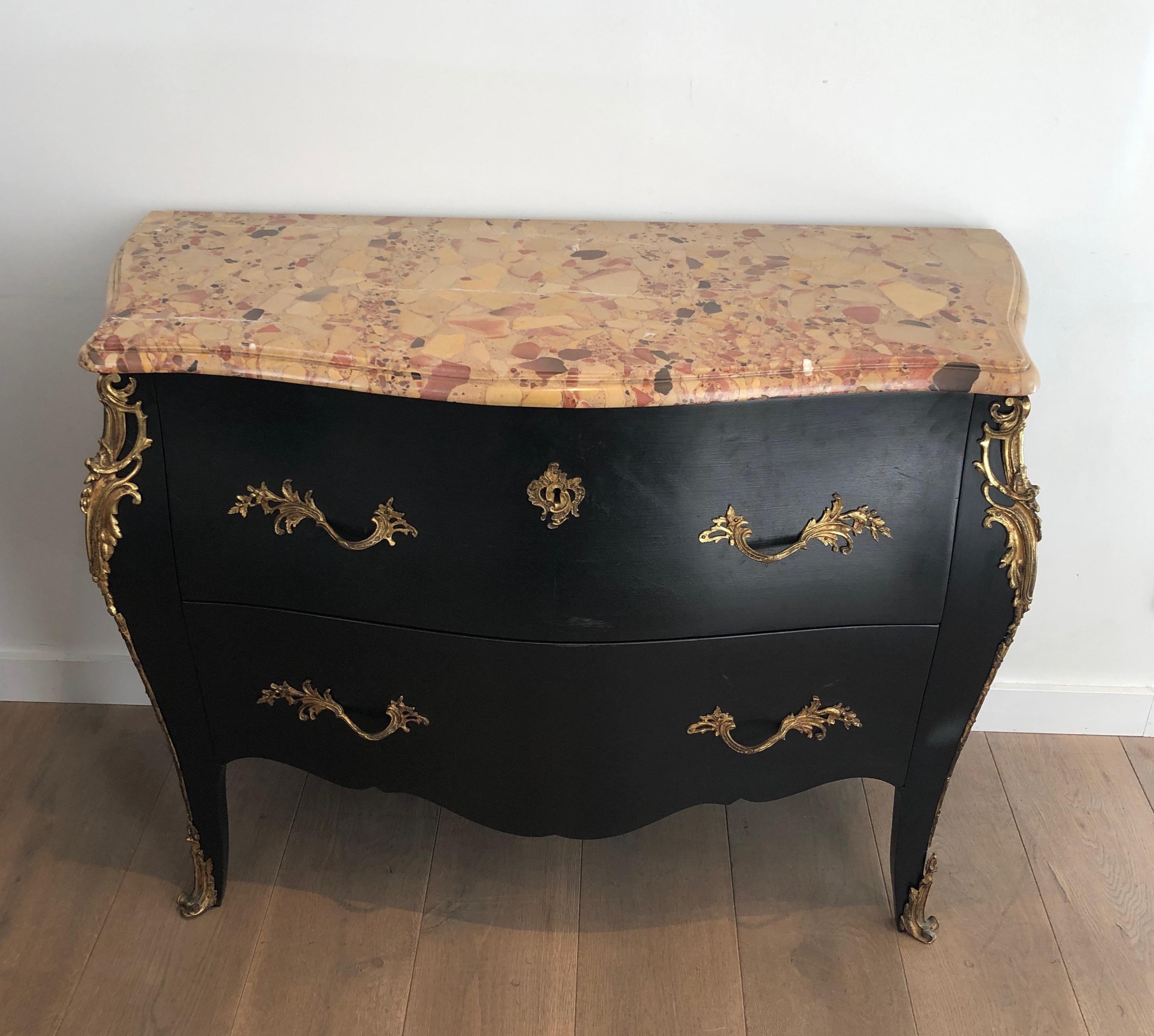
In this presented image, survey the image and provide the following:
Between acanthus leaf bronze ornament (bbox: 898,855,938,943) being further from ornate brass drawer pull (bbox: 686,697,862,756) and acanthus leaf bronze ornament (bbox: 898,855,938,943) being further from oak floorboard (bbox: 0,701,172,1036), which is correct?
oak floorboard (bbox: 0,701,172,1036)

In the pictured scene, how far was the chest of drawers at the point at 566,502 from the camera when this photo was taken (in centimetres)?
94

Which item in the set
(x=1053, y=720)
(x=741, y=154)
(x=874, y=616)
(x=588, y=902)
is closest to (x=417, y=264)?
(x=741, y=154)

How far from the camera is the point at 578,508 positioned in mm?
975

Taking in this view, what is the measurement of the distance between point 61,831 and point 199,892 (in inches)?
10.5

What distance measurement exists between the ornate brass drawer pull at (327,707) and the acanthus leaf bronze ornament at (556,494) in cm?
31

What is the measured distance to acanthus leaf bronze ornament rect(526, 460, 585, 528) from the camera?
37.7 inches

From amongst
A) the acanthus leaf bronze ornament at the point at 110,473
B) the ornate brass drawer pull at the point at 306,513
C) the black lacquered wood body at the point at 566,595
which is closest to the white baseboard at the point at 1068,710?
the black lacquered wood body at the point at 566,595

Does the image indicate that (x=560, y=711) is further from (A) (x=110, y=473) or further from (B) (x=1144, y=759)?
(B) (x=1144, y=759)

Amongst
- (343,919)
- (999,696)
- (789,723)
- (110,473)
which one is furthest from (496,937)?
(999,696)

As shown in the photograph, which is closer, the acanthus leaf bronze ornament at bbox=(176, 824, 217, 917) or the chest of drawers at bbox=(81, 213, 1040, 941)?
the chest of drawers at bbox=(81, 213, 1040, 941)

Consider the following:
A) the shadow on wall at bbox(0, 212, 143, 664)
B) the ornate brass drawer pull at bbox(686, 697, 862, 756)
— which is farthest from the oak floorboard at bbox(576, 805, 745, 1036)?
the shadow on wall at bbox(0, 212, 143, 664)

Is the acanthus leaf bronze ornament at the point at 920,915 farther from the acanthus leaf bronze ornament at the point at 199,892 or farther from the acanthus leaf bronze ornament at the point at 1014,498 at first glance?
the acanthus leaf bronze ornament at the point at 199,892

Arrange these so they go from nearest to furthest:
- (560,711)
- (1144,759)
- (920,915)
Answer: (560,711)
(920,915)
(1144,759)

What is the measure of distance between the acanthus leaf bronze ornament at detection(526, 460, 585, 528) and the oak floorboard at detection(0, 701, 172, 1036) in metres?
0.87
